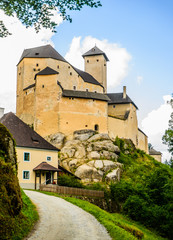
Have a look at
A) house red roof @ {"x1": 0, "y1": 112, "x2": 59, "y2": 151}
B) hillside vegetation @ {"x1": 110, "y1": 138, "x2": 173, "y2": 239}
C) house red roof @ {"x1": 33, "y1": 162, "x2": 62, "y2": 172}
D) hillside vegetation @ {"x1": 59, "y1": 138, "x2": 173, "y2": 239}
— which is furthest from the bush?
hillside vegetation @ {"x1": 110, "y1": 138, "x2": 173, "y2": 239}

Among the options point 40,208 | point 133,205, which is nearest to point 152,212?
point 133,205

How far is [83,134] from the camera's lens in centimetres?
4822

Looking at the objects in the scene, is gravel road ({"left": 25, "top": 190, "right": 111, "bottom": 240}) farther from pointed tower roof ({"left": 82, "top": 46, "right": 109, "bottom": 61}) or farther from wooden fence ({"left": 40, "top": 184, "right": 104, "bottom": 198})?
pointed tower roof ({"left": 82, "top": 46, "right": 109, "bottom": 61})

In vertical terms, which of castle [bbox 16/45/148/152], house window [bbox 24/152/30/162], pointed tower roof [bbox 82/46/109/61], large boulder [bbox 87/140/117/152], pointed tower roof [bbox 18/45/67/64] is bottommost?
house window [bbox 24/152/30/162]

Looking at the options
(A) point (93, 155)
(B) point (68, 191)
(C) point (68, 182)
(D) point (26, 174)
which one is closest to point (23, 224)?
(B) point (68, 191)

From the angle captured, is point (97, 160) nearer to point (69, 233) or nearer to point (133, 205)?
point (133, 205)

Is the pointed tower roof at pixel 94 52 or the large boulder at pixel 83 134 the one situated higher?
the pointed tower roof at pixel 94 52

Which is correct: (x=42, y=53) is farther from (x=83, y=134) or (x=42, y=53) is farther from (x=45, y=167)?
(x=45, y=167)

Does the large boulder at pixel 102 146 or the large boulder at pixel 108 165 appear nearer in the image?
the large boulder at pixel 108 165

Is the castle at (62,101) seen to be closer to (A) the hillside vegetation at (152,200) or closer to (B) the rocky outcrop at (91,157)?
(B) the rocky outcrop at (91,157)

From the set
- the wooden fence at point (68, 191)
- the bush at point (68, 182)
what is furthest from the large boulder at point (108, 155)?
the wooden fence at point (68, 191)

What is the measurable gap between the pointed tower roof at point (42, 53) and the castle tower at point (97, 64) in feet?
36.1

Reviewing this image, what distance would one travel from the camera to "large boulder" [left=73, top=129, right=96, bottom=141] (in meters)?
47.6

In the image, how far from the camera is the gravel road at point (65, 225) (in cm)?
1143
